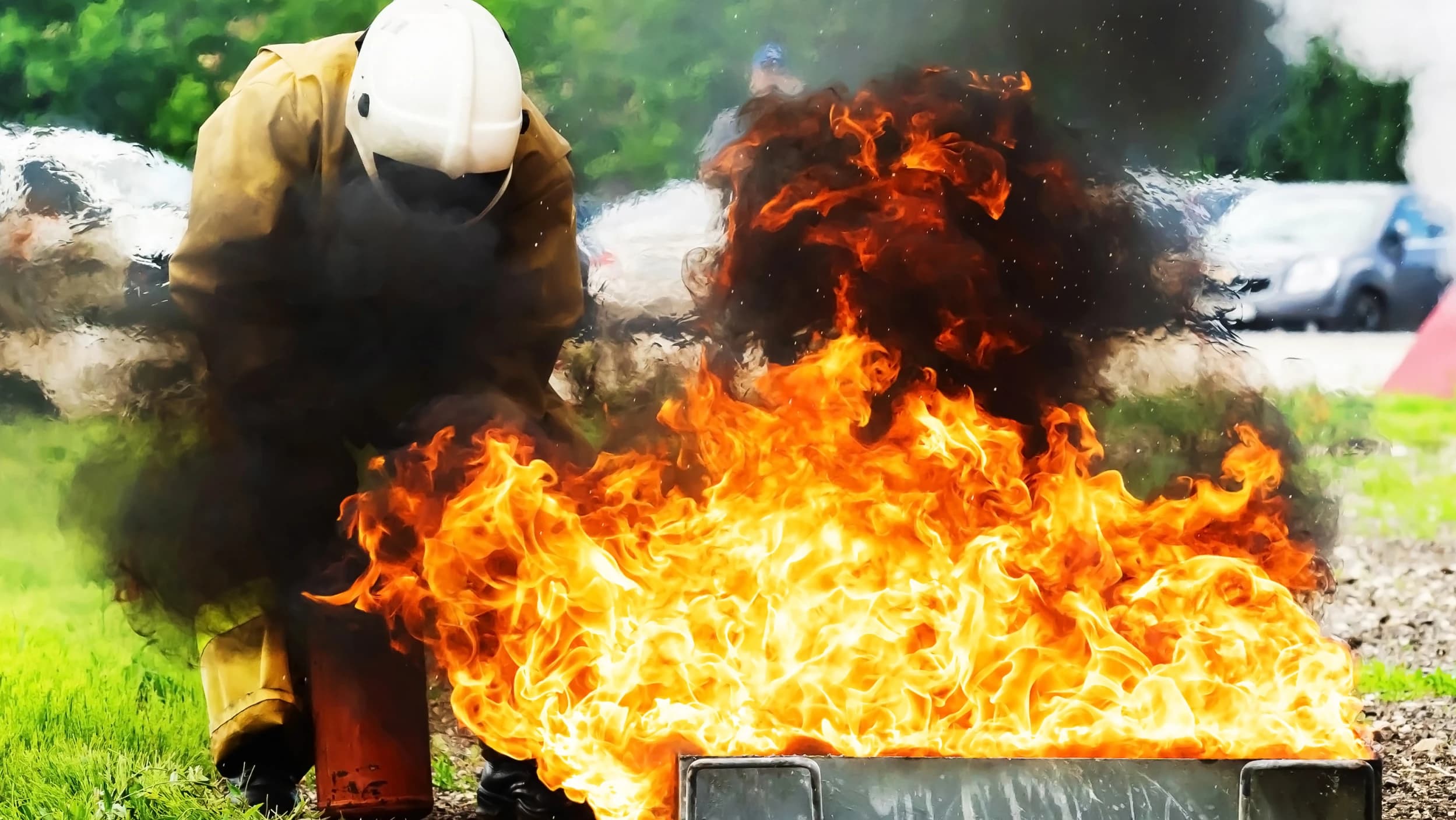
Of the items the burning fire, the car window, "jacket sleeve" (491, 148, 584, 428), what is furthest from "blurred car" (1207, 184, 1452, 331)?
"jacket sleeve" (491, 148, 584, 428)

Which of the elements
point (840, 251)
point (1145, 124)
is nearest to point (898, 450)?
point (840, 251)

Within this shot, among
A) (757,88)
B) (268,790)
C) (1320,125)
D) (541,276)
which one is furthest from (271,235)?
(1320,125)

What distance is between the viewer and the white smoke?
4578mm

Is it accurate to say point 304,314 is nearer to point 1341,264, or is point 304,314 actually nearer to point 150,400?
point 150,400

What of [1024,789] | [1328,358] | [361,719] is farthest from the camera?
[1328,358]

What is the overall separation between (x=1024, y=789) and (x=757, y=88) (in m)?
2.40

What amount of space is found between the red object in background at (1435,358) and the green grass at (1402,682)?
1.08m

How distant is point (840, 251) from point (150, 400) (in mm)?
2221

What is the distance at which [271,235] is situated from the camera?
3.99 meters

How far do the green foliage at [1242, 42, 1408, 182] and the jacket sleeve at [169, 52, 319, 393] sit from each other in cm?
315

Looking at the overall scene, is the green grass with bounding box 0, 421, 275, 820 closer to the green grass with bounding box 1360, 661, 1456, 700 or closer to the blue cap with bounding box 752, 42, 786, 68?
the blue cap with bounding box 752, 42, 786, 68

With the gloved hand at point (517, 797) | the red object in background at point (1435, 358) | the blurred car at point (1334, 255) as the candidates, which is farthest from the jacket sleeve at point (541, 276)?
the red object in background at point (1435, 358)

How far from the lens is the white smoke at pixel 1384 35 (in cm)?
458

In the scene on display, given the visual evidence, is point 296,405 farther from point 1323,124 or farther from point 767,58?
point 1323,124
